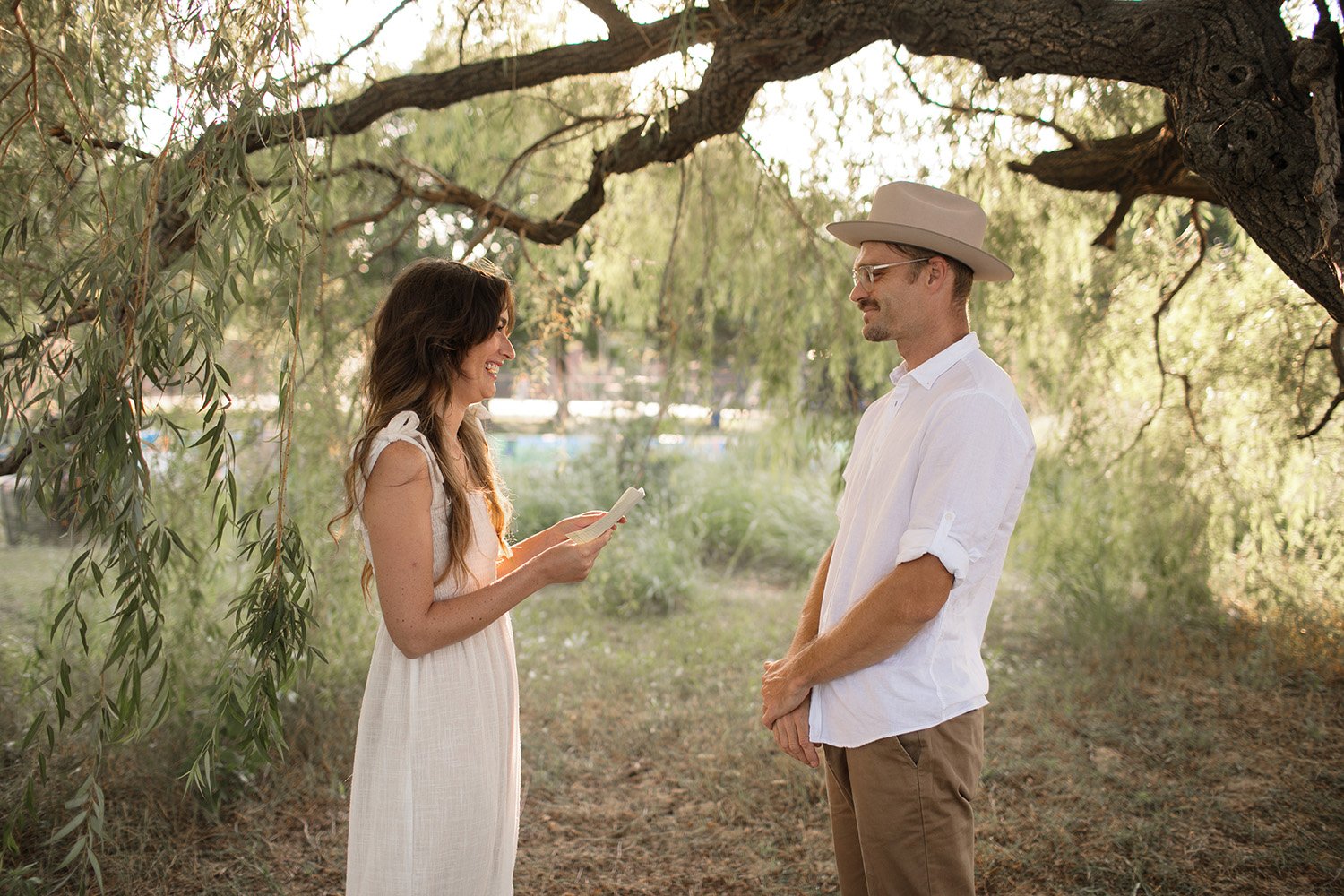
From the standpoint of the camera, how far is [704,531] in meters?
7.96

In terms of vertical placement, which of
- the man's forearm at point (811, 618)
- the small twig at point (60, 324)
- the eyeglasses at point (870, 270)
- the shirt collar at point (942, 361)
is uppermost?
the eyeglasses at point (870, 270)

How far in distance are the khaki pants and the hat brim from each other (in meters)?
0.94

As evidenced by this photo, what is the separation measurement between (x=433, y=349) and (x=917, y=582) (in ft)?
3.48

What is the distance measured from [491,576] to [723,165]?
11.4 feet

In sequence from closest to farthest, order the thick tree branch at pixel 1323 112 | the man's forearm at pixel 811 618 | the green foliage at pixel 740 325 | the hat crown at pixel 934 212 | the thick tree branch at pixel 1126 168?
the hat crown at pixel 934 212 → the thick tree branch at pixel 1323 112 → the man's forearm at pixel 811 618 → the green foliage at pixel 740 325 → the thick tree branch at pixel 1126 168

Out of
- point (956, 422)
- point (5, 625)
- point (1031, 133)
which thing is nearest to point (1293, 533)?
point (1031, 133)

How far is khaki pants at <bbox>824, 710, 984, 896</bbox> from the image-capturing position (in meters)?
1.90

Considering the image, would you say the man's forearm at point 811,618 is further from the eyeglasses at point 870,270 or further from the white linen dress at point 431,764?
the white linen dress at point 431,764

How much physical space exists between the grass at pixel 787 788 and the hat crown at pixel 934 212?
2.19m

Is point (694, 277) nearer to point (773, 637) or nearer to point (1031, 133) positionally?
point (1031, 133)

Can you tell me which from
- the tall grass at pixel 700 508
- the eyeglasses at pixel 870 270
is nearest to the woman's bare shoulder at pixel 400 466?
the eyeglasses at pixel 870 270

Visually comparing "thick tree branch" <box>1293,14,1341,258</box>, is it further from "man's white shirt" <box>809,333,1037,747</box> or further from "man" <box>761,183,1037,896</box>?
"man's white shirt" <box>809,333,1037,747</box>

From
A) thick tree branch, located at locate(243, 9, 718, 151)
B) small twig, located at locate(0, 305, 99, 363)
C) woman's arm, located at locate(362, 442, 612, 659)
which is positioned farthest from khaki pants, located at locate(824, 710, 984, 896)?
thick tree branch, located at locate(243, 9, 718, 151)

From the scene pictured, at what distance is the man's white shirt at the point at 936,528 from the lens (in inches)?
72.3
